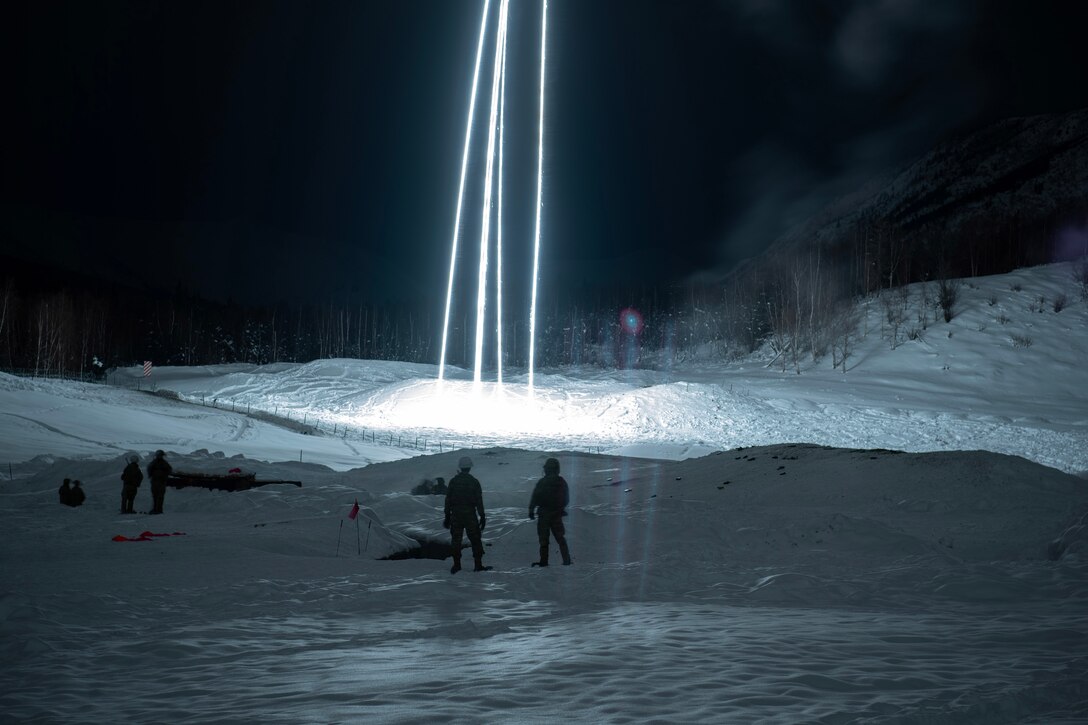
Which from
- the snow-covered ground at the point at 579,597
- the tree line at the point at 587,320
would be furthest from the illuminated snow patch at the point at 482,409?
the tree line at the point at 587,320

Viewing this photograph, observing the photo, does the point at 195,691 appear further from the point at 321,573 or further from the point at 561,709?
the point at 321,573

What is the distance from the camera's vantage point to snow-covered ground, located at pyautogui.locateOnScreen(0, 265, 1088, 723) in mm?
4508

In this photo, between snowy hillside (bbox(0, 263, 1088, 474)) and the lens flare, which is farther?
the lens flare

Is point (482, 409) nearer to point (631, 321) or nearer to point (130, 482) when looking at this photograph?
point (130, 482)

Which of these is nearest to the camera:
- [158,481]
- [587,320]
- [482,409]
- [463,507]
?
[463,507]

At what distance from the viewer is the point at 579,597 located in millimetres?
8453

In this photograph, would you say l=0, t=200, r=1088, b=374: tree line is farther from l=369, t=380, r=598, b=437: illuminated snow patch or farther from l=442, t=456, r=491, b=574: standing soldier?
l=442, t=456, r=491, b=574: standing soldier

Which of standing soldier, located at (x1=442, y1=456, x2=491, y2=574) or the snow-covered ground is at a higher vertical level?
standing soldier, located at (x1=442, y1=456, x2=491, y2=574)

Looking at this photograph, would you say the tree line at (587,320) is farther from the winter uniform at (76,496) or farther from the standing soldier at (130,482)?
the winter uniform at (76,496)

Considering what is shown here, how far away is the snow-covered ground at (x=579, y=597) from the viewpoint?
14.8ft

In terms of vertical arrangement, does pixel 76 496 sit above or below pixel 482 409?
below

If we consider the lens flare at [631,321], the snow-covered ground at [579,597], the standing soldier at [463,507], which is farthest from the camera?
the lens flare at [631,321]

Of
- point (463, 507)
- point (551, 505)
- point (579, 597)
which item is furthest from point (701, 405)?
point (579, 597)

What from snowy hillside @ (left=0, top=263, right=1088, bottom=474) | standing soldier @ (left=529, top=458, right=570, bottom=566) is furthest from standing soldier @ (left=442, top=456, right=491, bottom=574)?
snowy hillside @ (left=0, top=263, right=1088, bottom=474)
